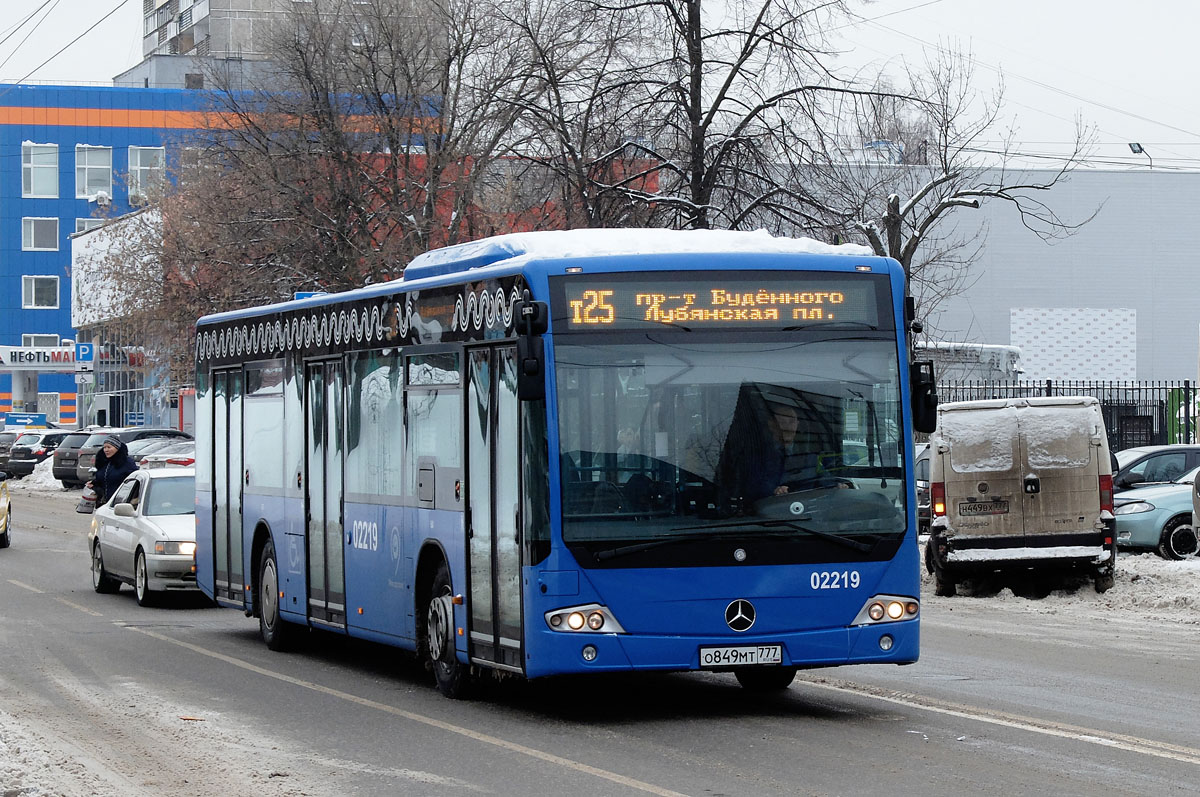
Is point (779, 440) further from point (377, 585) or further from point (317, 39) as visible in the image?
→ point (317, 39)

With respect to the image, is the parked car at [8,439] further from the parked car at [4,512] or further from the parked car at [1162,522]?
the parked car at [1162,522]

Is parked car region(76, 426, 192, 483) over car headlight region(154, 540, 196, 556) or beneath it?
over

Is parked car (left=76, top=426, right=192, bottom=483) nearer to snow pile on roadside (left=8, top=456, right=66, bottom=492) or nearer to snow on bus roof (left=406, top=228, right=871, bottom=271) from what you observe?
snow pile on roadside (left=8, top=456, right=66, bottom=492)

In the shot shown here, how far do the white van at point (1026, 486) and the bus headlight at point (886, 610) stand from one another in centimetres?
901

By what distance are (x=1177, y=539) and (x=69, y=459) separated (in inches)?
1479

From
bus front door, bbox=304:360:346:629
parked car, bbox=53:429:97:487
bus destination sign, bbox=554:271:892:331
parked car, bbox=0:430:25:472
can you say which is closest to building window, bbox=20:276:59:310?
parked car, bbox=0:430:25:472

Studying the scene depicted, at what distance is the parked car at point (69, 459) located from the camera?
5256cm

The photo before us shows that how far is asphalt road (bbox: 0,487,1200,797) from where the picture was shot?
27.9 ft

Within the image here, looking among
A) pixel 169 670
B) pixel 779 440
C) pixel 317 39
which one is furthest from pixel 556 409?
pixel 317 39

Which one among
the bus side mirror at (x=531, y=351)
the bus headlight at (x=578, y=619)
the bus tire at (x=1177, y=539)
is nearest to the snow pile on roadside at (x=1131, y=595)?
the bus tire at (x=1177, y=539)

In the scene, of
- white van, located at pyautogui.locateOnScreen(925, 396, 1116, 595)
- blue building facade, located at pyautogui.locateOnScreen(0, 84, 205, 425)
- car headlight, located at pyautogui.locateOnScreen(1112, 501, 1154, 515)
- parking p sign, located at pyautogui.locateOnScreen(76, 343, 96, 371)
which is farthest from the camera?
blue building facade, located at pyautogui.locateOnScreen(0, 84, 205, 425)

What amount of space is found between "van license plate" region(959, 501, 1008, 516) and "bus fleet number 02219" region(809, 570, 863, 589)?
30.5 ft

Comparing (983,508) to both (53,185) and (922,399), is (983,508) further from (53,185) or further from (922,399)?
(53,185)

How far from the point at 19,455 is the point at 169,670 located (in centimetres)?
5308
